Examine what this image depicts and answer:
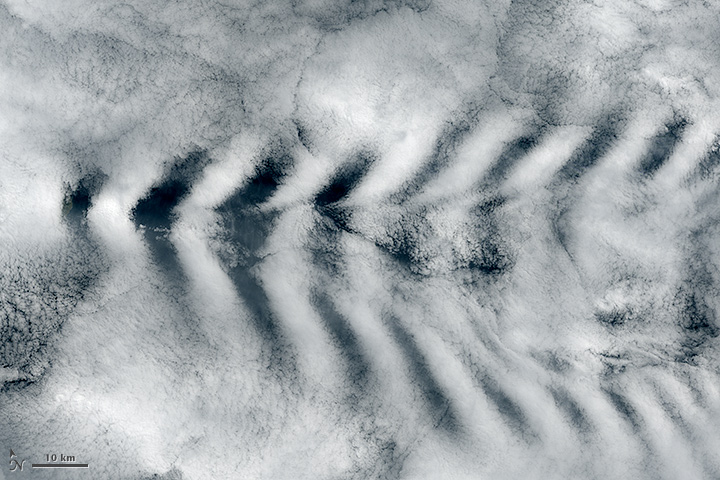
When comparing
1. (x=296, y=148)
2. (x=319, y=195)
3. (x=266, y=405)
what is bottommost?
(x=266, y=405)

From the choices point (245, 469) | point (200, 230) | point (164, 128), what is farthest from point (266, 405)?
point (164, 128)

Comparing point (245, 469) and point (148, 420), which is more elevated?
point (148, 420)

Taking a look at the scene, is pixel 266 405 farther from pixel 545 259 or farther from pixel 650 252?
pixel 650 252

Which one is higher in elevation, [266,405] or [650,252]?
[650,252]

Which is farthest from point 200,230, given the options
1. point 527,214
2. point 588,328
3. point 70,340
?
point 588,328

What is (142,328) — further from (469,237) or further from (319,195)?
(469,237)

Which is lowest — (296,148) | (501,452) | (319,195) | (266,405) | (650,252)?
(501,452)
